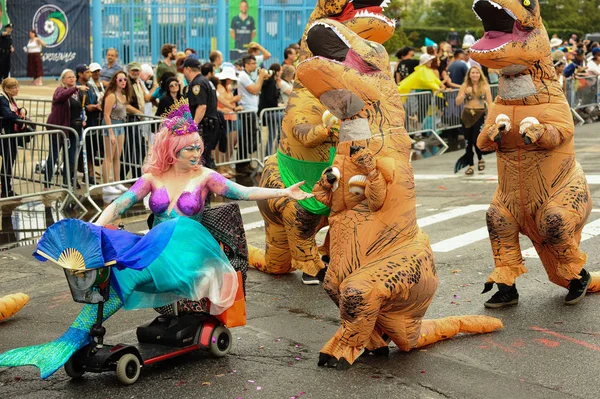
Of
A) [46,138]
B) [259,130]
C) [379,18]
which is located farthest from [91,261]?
[259,130]

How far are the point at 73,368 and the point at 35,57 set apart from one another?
1696cm

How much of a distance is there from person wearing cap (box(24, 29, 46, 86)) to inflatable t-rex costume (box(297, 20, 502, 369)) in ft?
53.4

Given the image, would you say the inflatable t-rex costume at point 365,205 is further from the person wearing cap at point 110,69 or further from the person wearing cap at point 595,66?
the person wearing cap at point 595,66

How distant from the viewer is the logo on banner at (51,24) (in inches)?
842

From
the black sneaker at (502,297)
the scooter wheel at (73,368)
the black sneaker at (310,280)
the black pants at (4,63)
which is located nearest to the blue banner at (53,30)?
the black pants at (4,63)

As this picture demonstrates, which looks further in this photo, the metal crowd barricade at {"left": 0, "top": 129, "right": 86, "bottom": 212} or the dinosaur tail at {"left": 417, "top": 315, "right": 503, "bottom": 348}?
the metal crowd barricade at {"left": 0, "top": 129, "right": 86, "bottom": 212}

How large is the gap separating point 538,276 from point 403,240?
2933 mm

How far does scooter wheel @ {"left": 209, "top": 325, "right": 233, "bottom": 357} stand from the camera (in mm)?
6285

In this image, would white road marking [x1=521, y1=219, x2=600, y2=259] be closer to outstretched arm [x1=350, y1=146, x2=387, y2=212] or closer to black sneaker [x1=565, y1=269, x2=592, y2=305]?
black sneaker [x1=565, y1=269, x2=592, y2=305]

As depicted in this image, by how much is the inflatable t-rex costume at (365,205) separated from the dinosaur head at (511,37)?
53.6 inches

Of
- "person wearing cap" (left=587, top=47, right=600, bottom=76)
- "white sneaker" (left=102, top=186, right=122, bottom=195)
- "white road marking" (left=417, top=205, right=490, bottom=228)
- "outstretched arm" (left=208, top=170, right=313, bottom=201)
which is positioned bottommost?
"white road marking" (left=417, top=205, right=490, bottom=228)

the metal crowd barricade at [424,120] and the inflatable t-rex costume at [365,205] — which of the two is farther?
the metal crowd barricade at [424,120]

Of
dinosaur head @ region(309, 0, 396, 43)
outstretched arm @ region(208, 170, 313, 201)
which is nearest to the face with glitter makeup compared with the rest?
outstretched arm @ region(208, 170, 313, 201)

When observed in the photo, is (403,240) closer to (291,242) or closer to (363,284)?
(363,284)
